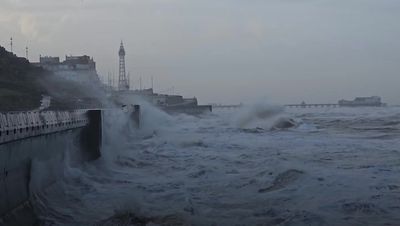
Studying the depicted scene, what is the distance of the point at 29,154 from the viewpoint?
49.5 feet

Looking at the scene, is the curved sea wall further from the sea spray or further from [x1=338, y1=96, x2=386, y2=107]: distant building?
[x1=338, y1=96, x2=386, y2=107]: distant building

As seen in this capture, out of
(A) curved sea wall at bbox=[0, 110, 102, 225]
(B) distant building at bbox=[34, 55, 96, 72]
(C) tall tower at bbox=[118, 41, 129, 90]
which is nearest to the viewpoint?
(A) curved sea wall at bbox=[0, 110, 102, 225]

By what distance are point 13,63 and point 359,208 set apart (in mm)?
62507

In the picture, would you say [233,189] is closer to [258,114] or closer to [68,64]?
[258,114]

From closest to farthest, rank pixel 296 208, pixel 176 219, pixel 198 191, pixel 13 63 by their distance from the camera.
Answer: pixel 176 219 → pixel 296 208 → pixel 198 191 → pixel 13 63

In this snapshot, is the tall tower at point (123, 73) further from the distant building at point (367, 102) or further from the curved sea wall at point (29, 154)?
the curved sea wall at point (29, 154)

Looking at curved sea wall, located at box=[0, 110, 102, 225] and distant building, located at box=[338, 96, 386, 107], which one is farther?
distant building, located at box=[338, 96, 386, 107]

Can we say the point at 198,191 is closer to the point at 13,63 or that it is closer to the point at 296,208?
the point at 296,208

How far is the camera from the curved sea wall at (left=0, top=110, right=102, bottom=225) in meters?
12.3

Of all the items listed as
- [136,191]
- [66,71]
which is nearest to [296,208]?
[136,191]

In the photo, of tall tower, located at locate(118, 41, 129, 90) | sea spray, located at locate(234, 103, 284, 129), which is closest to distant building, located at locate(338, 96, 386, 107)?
tall tower, located at locate(118, 41, 129, 90)

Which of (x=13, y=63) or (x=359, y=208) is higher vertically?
(x=13, y=63)

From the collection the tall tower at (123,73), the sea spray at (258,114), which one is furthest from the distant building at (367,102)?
the sea spray at (258,114)

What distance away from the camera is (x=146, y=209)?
13.9 m
